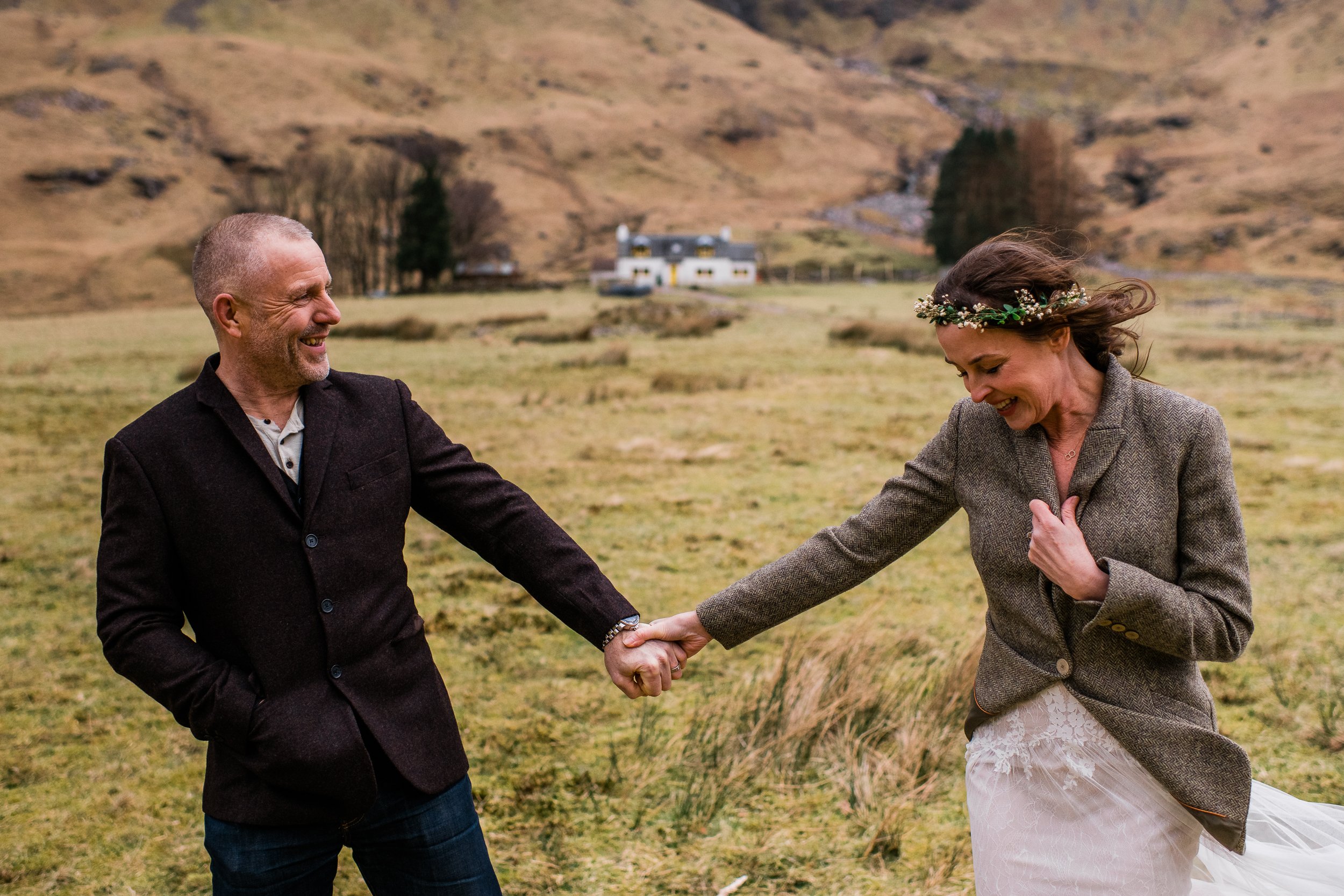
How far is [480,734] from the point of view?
6.18m

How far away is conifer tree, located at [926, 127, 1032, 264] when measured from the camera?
229ft

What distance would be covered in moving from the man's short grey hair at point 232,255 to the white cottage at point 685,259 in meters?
76.8

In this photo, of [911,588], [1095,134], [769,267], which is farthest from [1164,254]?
[911,588]

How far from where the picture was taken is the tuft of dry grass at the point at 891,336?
81.5 ft

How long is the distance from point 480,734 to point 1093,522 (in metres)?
4.54

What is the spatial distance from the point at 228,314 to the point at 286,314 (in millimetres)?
161

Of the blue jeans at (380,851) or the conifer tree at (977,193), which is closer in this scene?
the blue jeans at (380,851)

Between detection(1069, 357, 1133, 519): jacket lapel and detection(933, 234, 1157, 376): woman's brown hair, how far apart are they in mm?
129

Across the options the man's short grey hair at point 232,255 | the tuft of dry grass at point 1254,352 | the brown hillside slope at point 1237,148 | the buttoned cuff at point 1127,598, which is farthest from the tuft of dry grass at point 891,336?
the brown hillside slope at point 1237,148

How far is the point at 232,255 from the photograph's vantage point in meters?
2.70

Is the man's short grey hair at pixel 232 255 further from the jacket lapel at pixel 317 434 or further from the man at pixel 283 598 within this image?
the jacket lapel at pixel 317 434

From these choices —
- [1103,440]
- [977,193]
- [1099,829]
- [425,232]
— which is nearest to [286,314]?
[1103,440]

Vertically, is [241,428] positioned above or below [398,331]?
above

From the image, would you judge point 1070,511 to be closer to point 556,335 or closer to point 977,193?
point 556,335
